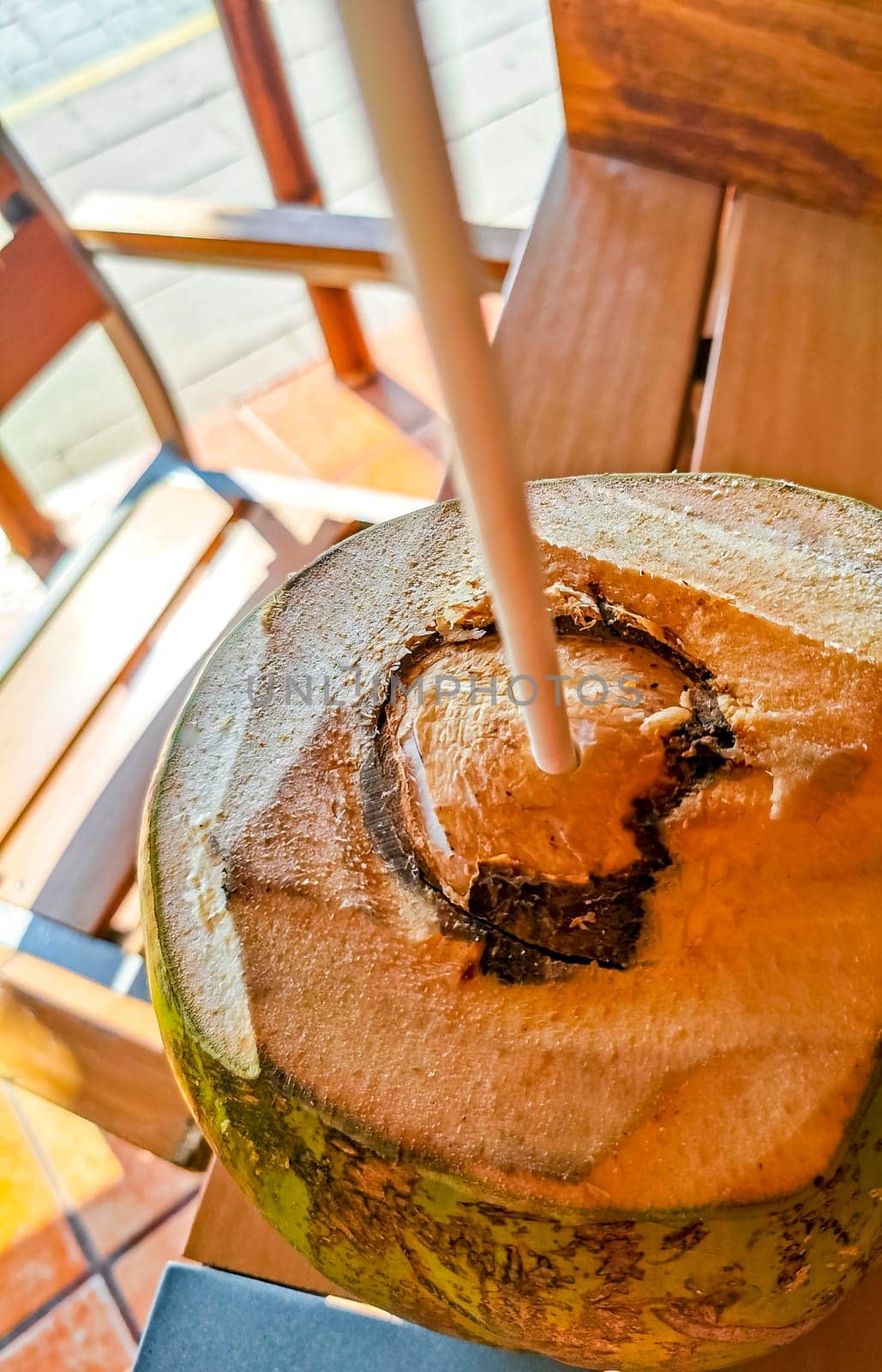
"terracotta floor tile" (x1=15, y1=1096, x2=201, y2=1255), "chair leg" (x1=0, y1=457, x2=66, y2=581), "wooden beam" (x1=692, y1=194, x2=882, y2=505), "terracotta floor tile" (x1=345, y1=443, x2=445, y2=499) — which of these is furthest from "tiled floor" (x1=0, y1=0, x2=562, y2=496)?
"terracotta floor tile" (x1=15, y1=1096, x2=201, y2=1255)

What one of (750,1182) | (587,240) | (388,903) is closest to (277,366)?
(587,240)

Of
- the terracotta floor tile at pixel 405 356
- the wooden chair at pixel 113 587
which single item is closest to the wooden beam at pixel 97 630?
the wooden chair at pixel 113 587

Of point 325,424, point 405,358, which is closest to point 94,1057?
point 325,424

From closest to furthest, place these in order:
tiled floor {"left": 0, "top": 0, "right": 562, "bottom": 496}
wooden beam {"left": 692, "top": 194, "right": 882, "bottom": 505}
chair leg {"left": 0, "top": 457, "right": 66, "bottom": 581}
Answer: wooden beam {"left": 692, "top": 194, "right": 882, "bottom": 505} → chair leg {"left": 0, "top": 457, "right": 66, "bottom": 581} → tiled floor {"left": 0, "top": 0, "right": 562, "bottom": 496}

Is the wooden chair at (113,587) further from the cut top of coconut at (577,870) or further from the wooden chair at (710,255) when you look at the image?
the cut top of coconut at (577,870)

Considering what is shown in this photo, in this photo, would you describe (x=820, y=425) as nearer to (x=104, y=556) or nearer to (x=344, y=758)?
(x=344, y=758)

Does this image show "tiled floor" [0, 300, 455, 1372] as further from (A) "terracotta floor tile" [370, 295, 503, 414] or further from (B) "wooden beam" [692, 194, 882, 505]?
(A) "terracotta floor tile" [370, 295, 503, 414]

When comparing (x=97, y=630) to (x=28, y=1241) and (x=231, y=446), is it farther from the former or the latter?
(x=231, y=446)
